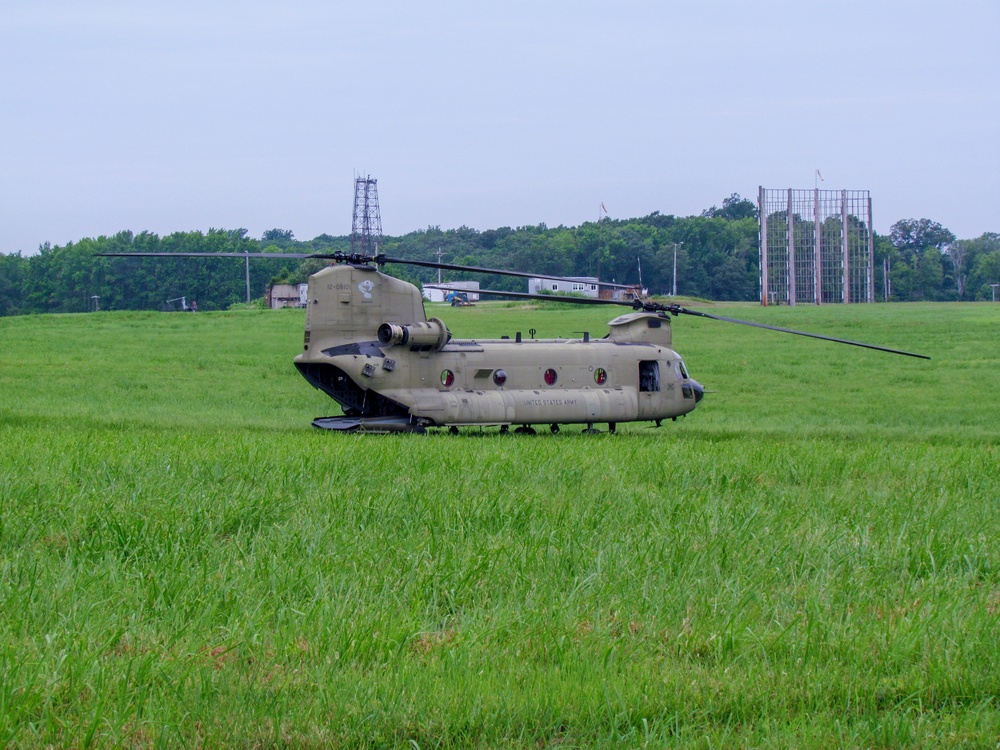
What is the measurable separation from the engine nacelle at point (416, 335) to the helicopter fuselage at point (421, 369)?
0.06 feet

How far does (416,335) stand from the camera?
20047mm

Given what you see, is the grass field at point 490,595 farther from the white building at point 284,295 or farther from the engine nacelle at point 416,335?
the white building at point 284,295

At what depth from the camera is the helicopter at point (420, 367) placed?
Result: 19984mm

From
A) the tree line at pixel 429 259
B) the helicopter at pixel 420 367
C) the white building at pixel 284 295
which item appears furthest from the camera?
the white building at pixel 284 295

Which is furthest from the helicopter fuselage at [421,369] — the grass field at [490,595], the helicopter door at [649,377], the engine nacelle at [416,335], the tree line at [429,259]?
the tree line at [429,259]

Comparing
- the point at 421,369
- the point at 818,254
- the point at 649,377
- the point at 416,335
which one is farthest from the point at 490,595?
the point at 818,254

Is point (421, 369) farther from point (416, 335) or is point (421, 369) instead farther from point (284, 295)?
point (284, 295)

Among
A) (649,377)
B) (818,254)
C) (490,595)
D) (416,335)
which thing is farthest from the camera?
(818,254)

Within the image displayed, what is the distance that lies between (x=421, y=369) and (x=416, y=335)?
69cm

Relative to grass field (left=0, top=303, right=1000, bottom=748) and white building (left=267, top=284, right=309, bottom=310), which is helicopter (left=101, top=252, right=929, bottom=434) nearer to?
grass field (left=0, top=303, right=1000, bottom=748)

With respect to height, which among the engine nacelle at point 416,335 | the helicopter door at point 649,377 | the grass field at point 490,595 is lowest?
the grass field at point 490,595

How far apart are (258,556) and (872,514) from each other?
5100 millimetres

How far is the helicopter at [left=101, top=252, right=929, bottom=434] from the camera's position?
1998cm

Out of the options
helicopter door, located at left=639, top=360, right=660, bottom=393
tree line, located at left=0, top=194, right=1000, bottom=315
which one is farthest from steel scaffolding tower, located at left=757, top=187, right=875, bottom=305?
helicopter door, located at left=639, top=360, right=660, bottom=393
